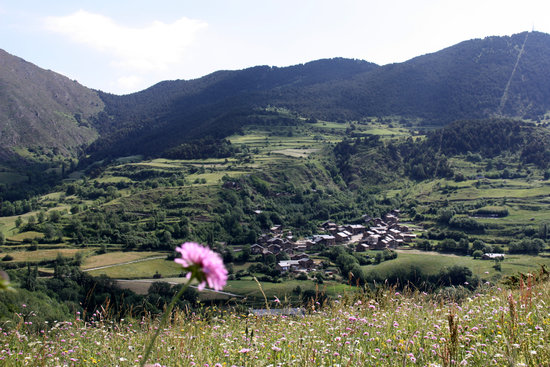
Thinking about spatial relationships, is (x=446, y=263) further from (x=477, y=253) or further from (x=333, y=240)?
(x=333, y=240)

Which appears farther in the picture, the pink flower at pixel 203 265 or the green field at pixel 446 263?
the green field at pixel 446 263

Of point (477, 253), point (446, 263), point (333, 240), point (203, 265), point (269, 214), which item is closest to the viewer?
point (203, 265)

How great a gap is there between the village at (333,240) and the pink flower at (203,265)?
5081 cm

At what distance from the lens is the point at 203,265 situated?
5.79 ft

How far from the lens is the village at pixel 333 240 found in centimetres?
5557

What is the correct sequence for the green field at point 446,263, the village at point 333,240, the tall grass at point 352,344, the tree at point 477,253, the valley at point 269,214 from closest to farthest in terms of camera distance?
1. the tall grass at point 352,344
2. the green field at point 446,263
3. the valley at point 269,214
4. the tree at point 477,253
5. the village at point 333,240

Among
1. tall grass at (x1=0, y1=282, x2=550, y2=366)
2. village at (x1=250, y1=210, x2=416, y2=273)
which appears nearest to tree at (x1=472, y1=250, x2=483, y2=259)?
village at (x1=250, y1=210, x2=416, y2=273)

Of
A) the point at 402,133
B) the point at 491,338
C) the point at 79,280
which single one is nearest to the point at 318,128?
the point at 402,133

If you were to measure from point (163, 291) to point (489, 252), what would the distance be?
42.0 metres

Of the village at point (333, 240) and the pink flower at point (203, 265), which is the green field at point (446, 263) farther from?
the pink flower at point (203, 265)

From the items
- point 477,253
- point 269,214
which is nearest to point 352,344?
point 477,253

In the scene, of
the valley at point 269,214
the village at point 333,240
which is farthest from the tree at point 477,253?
the village at point 333,240

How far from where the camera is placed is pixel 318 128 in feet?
504

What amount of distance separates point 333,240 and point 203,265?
67.3 m
